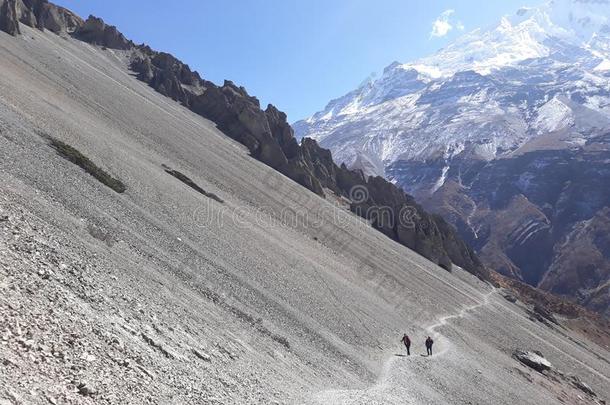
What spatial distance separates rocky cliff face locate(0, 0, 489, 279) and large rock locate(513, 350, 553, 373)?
1503 inches

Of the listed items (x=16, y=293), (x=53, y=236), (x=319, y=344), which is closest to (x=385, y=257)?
(x=319, y=344)

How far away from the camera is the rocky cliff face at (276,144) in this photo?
3381 inches

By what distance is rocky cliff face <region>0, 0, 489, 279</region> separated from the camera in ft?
282

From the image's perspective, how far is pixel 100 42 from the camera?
119m

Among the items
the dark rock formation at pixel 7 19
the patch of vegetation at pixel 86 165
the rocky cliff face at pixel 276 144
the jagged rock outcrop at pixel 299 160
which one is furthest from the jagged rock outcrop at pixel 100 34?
the patch of vegetation at pixel 86 165

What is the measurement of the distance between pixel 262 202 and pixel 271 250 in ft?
64.2

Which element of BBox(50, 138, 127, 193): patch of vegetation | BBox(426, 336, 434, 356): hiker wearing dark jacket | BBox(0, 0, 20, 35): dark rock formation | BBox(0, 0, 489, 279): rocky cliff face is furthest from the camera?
BBox(0, 0, 489, 279): rocky cliff face

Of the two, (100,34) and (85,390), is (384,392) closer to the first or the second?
(85,390)

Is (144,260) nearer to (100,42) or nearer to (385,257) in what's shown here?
(385,257)

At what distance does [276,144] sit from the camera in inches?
3467

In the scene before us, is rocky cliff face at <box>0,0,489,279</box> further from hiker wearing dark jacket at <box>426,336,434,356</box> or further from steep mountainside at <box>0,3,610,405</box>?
hiker wearing dark jacket at <box>426,336,434,356</box>

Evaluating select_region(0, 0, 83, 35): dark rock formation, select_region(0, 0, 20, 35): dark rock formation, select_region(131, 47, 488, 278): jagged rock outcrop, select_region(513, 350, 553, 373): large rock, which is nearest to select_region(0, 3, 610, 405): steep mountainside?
select_region(513, 350, 553, 373): large rock

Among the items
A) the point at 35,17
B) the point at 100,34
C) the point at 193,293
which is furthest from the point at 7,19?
the point at 193,293

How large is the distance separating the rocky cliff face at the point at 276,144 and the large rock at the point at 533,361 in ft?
125
